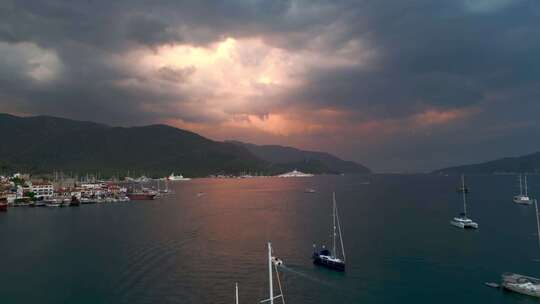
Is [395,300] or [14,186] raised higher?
[14,186]

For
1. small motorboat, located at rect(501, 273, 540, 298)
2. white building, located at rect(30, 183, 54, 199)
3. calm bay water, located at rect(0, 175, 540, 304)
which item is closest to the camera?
small motorboat, located at rect(501, 273, 540, 298)

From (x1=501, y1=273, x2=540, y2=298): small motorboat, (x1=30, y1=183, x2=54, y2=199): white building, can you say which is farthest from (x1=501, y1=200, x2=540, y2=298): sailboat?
(x1=30, y1=183, x2=54, y2=199): white building

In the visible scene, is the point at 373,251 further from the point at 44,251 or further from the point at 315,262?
the point at 44,251

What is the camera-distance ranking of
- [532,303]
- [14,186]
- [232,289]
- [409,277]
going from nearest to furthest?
[532,303], [232,289], [409,277], [14,186]

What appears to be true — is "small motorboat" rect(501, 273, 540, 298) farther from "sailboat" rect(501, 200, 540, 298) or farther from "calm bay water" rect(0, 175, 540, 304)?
"calm bay water" rect(0, 175, 540, 304)

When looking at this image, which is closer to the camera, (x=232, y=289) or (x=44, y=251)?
(x=232, y=289)

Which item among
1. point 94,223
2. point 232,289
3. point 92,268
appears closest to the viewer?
point 232,289

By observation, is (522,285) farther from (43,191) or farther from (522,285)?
(43,191)

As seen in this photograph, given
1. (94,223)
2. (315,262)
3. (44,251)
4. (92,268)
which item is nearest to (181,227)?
(94,223)
